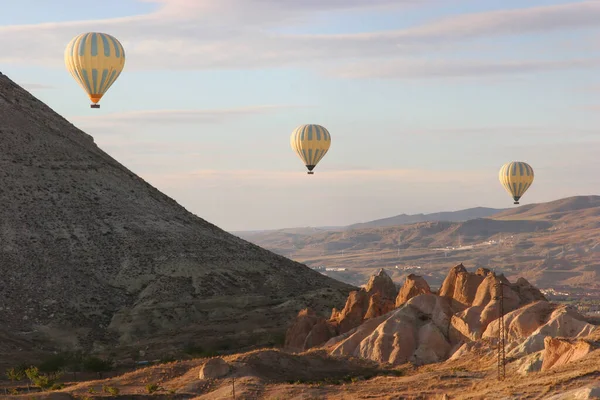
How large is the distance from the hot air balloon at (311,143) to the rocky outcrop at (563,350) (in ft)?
208

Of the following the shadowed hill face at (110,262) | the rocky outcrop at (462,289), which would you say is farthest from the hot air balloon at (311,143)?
the rocky outcrop at (462,289)

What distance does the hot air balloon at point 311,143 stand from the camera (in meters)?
121

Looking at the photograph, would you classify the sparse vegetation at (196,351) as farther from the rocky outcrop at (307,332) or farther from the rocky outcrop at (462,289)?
the rocky outcrop at (462,289)

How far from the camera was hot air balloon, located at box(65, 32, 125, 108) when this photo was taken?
104562mm

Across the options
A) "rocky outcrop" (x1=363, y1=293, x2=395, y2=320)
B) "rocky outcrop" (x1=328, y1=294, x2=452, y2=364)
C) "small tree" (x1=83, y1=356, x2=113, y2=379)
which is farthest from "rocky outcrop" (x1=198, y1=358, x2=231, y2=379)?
"rocky outcrop" (x1=363, y1=293, x2=395, y2=320)

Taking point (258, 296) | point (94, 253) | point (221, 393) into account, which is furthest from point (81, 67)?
point (221, 393)

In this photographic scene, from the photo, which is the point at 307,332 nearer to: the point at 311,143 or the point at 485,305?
the point at 485,305

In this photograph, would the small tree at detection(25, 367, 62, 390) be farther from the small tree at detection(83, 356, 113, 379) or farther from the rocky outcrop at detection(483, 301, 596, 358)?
the rocky outcrop at detection(483, 301, 596, 358)

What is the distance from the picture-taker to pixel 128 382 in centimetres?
6625

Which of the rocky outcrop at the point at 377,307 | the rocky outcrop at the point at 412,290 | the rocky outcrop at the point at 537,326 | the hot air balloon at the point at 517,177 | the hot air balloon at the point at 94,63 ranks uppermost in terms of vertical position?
the hot air balloon at the point at 94,63

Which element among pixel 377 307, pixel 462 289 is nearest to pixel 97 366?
pixel 377 307

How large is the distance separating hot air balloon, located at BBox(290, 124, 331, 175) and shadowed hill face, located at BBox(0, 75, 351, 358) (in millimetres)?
12071

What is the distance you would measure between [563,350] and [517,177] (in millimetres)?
84013

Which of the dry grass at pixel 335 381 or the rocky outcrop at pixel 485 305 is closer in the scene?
the dry grass at pixel 335 381
